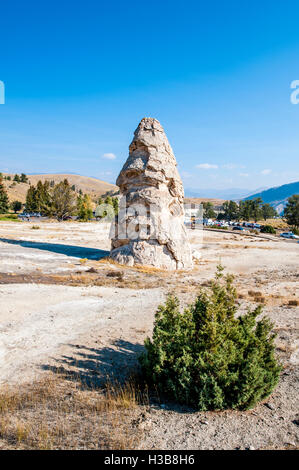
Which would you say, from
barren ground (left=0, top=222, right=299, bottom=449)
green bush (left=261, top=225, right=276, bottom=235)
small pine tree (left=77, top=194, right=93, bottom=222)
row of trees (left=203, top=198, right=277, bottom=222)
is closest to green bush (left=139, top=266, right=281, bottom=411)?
barren ground (left=0, top=222, right=299, bottom=449)

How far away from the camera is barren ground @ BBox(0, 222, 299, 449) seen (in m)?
4.96

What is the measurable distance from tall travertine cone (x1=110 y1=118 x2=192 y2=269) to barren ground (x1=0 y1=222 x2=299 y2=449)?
4.46 feet

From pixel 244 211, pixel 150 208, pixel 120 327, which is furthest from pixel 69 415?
pixel 244 211

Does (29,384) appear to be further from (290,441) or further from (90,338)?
(290,441)

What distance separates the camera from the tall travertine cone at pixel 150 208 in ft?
68.3

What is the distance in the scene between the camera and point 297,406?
18.6 ft

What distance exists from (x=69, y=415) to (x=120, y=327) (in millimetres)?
4673

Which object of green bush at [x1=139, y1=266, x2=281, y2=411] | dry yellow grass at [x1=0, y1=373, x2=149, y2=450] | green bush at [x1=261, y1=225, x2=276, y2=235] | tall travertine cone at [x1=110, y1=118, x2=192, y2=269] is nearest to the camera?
dry yellow grass at [x1=0, y1=373, x2=149, y2=450]

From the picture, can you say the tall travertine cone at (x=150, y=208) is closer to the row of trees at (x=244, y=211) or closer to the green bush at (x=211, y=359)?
the green bush at (x=211, y=359)

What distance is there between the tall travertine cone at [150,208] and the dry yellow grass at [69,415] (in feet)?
47.0

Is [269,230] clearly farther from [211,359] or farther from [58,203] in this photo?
[211,359]

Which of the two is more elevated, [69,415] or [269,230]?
[269,230]

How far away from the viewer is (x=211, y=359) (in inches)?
218

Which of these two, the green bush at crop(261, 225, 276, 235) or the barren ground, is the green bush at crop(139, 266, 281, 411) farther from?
the green bush at crop(261, 225, 276, 235)
